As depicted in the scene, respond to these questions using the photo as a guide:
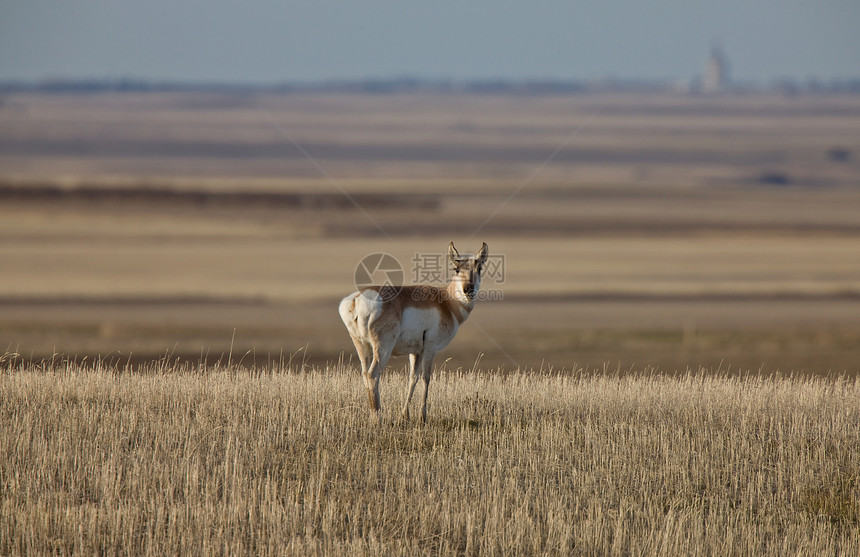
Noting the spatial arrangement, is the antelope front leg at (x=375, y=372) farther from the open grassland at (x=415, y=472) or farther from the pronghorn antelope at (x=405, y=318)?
the open grassland at (x=415, y=472)

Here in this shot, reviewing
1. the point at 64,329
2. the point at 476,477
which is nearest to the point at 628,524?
the point at 476,477

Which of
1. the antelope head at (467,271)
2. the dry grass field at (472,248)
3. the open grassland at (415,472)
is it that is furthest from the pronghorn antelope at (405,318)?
the dry grass field at (472,248)

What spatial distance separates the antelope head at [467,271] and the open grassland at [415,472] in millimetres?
1685

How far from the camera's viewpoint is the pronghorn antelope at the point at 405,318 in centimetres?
1036

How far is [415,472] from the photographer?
960 cm

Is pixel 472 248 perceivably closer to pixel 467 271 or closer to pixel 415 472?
pixel 467 271

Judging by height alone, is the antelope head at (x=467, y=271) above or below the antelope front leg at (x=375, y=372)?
above

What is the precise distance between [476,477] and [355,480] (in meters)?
1.27

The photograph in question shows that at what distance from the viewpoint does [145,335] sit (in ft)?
97.9

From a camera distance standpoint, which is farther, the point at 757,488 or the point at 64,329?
the point at 64,329

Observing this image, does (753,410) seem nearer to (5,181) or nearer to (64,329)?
(64,329)

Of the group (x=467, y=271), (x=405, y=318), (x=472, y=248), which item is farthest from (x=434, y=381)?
(x=472, y=248)

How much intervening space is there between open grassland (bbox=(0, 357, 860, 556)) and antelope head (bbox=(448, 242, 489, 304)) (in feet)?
5.53

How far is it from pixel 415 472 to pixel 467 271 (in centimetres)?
235
